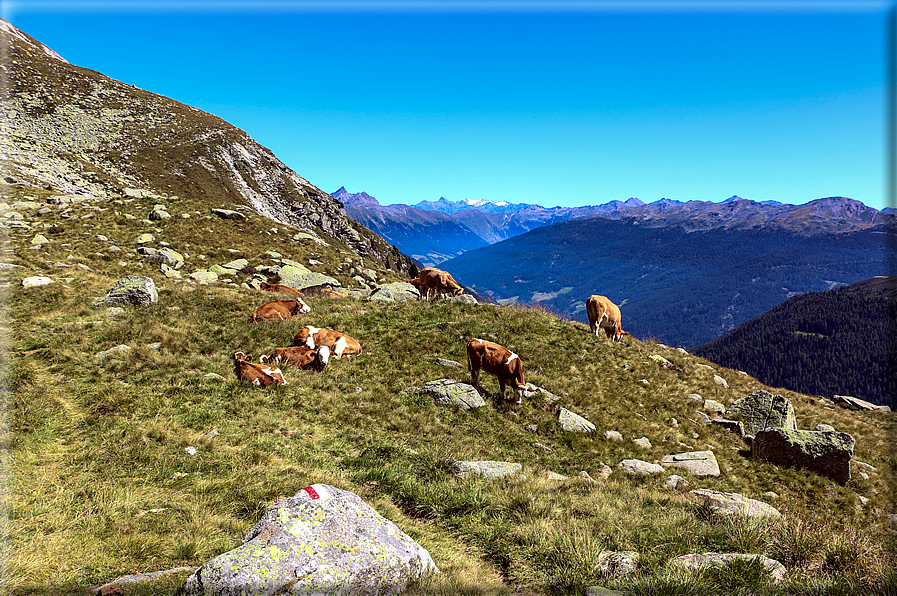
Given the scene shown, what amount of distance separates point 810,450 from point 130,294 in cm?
2499

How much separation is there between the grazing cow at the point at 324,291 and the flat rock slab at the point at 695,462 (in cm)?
1773

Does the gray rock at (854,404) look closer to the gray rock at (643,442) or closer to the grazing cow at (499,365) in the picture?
the gray rock at (643,442)

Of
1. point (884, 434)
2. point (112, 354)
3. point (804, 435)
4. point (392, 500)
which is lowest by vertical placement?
point (884, 434)

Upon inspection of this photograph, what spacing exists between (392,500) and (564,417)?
705 centimetres

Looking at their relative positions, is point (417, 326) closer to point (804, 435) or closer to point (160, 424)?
point (160, 424)

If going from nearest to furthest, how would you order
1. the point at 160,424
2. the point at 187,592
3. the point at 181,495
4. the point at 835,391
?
the point at 187,592 → the point at 181,495 → the point at 160,424 → the point at 835,391

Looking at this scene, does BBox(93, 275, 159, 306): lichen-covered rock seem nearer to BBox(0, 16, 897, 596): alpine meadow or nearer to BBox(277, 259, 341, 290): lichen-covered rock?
BBox(0, 16, 897, 596): alpine meadow

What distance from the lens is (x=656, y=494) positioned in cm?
829

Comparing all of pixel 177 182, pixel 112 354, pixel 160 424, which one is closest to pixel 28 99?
pixel 177 182

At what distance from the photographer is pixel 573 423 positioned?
1219cm

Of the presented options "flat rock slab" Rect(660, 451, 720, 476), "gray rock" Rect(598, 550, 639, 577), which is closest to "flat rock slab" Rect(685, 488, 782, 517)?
"flat rock slab" Rect(660, 451, 720, 476)

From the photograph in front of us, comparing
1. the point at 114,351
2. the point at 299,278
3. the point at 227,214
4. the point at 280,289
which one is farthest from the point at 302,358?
the point at 227,214

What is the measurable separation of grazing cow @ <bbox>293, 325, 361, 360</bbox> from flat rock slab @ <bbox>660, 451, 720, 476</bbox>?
10.8 metres

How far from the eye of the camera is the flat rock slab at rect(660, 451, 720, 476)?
36.7 feet
